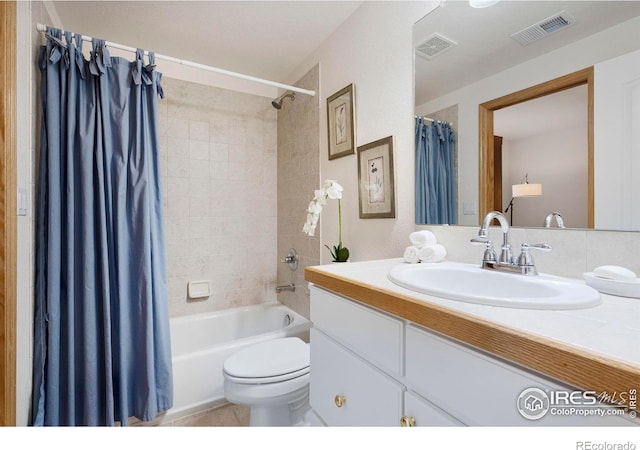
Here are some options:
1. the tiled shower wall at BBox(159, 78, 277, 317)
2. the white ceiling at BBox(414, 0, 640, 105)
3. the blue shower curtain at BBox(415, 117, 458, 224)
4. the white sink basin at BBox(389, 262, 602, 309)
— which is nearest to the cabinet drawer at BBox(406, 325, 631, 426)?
the white sink basin at BBox(389, 262, 602, 309)

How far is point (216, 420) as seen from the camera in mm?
1646

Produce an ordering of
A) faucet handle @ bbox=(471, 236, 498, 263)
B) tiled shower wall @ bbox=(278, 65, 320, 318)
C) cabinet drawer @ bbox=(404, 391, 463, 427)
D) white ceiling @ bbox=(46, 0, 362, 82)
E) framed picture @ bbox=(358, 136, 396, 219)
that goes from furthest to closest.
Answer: tiled shower wall @ bbox=(278, 65, 320, 318)
white ceiling @ bbox=(46, 0, 362, 82)
framed picture @ bbox=(358, 136, 396, 219)
faucet handle @ bbox=(471, 236, 498, 263)
cabinet drawer @ bbox=(404, 391, 463, 427)

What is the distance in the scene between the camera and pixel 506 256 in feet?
3.00

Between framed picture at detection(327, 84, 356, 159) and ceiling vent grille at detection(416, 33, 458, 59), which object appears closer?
ceiling vent grille at detection(416, 33, 458, 59)

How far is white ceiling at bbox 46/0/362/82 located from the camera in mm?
1612

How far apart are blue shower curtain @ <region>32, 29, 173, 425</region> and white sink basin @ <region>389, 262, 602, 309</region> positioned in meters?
1.40

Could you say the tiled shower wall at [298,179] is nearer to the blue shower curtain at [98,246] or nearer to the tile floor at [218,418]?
the tile floor at [218,418]

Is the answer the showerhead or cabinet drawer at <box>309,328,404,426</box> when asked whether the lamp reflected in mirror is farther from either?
the showerhead

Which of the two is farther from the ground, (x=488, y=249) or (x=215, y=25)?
(x=215, y=25)

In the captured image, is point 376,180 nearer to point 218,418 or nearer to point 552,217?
point 552,217

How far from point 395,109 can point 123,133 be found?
4.67 ft

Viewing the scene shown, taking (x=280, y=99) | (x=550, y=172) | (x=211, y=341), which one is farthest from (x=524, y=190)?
(x=211, y=341)

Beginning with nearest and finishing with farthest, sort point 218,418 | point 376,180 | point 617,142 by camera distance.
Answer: point 617,142, point 376,180, point 218,418

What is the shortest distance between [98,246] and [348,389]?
1431 millimetres
